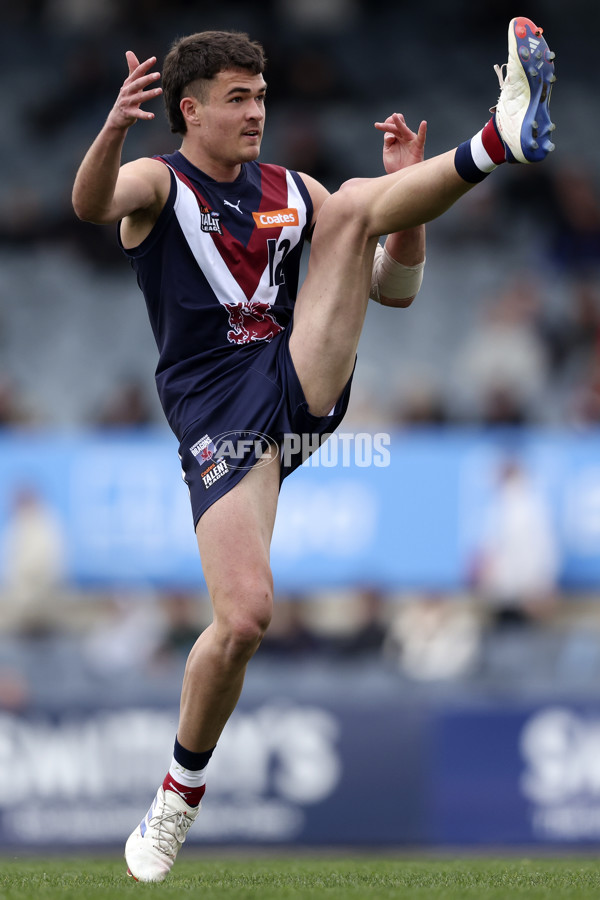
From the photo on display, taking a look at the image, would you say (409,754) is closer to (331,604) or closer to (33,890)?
(331,604)

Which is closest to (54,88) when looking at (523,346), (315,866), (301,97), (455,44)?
(301,97)

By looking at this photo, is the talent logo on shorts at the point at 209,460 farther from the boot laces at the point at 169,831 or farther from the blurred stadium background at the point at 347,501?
the blurred stadium background at the point at 347,501

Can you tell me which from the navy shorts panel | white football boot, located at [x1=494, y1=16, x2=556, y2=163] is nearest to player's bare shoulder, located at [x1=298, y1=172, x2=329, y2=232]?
the navy shorts panel

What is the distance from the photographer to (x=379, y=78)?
1159 cm

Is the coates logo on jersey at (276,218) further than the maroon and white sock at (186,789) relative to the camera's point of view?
Yes

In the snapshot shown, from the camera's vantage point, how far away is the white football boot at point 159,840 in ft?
13.7

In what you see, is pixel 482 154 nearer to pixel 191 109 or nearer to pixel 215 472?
pixel 191 109

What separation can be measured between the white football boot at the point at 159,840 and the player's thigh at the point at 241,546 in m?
0.68

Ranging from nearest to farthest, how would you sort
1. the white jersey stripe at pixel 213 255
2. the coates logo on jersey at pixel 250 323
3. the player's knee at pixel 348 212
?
1. the player's knee at pixel 348 212
2. the white jersey stripe at pixel 213 255
3. the coates logo on jersey at pixel 250 323

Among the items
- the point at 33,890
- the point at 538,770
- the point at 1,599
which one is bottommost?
the point at 538,770

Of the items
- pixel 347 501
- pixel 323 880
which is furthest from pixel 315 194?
pixel 347 501

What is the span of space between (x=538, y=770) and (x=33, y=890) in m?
4.49

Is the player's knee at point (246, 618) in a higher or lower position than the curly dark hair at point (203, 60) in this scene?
lower

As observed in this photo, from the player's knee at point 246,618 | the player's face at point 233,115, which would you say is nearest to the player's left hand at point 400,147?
the player's face at point 233,115
